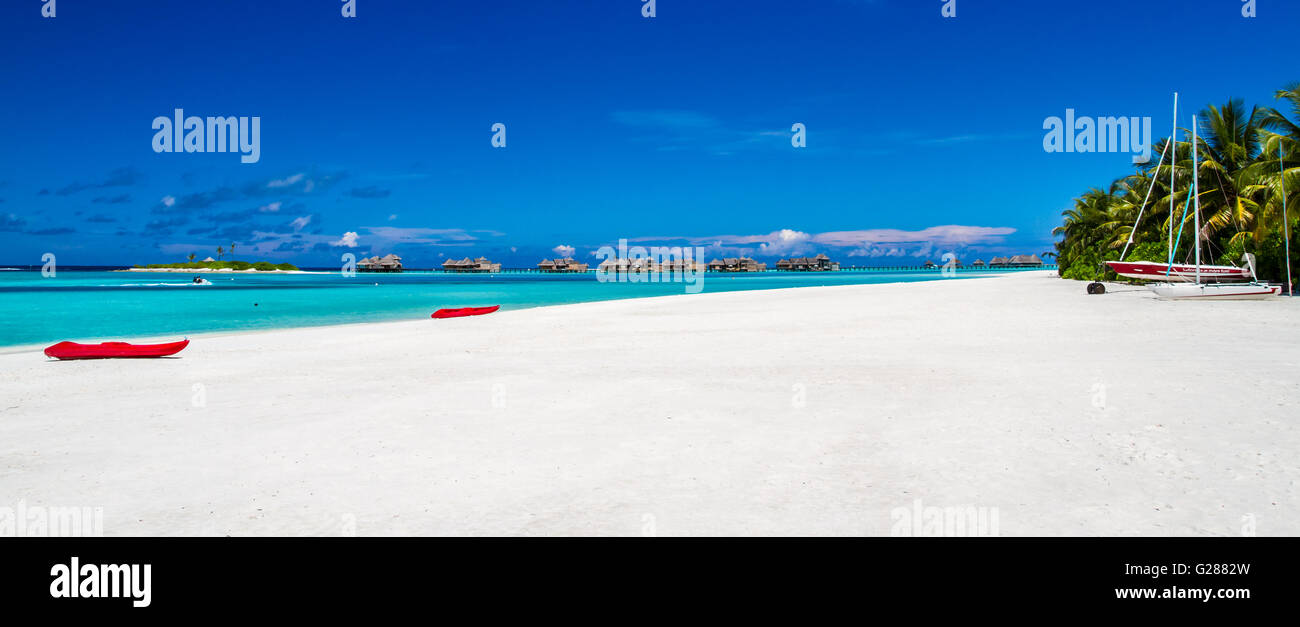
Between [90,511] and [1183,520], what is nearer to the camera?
[1183,520]

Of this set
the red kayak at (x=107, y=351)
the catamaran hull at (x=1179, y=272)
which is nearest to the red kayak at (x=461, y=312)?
the red kayak at (x=107, y=351)

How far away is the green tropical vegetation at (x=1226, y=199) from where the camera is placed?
29.1m

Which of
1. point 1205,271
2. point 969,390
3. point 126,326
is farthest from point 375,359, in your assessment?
point 1205,271

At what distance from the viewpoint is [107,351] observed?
13883mm

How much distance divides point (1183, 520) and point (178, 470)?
734 cm

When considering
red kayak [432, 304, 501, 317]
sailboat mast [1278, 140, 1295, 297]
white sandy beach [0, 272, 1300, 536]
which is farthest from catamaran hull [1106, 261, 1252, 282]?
red kayak [432, 304, 501, 317]

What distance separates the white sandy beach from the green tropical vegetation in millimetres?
20463

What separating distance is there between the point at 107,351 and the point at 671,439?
1243cm

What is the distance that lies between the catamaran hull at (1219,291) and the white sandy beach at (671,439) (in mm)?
14239

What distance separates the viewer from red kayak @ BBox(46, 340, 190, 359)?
45.3 ft

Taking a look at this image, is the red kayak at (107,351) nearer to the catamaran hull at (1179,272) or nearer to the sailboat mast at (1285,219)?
the catamaran hull at (1179,272)

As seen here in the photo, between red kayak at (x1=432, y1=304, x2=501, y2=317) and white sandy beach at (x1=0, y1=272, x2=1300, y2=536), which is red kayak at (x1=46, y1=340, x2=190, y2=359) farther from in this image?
red kayak at (x1=432, y1=304, x2=501, y2=317)

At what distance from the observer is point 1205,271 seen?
29.7m
